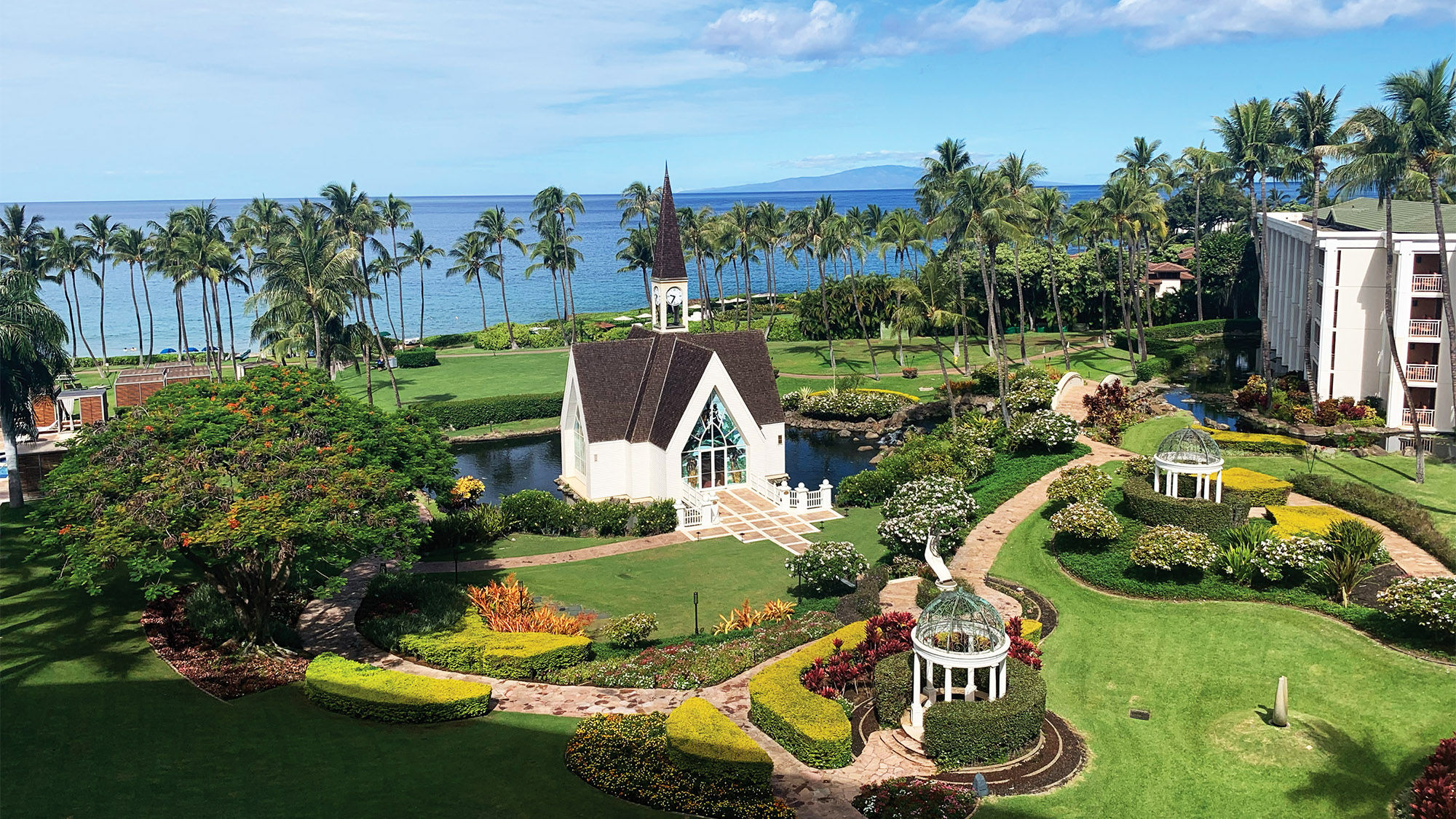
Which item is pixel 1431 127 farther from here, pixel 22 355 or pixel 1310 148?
pixel 22 355

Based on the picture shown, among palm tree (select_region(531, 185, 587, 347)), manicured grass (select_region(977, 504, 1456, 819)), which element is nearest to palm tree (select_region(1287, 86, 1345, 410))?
A: manicured grass (select_region(977, 504, 1456, 819))

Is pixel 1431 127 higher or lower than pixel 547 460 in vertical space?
higher

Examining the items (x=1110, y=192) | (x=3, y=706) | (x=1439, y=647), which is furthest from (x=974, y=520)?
(x=1110, y=192)

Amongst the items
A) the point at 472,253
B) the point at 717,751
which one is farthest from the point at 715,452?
the point at 472,253

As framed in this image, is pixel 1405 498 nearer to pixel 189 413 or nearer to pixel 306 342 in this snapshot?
pixel 189 413

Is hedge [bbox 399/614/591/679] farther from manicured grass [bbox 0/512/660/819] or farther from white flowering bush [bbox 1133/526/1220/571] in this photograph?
white flowering bush [bbox 1133/526/1220/571]
